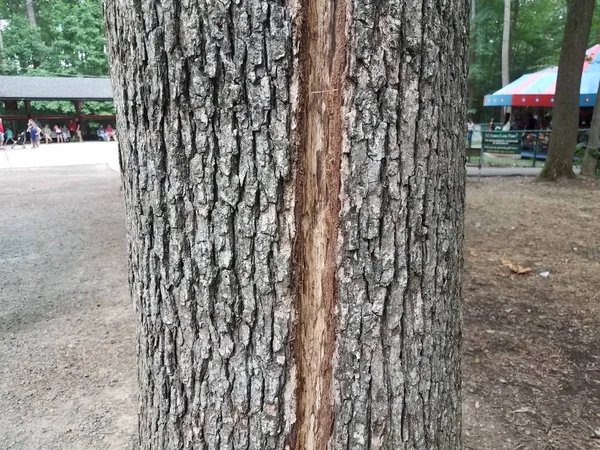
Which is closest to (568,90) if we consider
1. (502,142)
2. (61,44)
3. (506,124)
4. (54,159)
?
(502,142)

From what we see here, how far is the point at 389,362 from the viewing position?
46.1 inches

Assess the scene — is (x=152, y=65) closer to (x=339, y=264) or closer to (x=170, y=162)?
(x=170, y=162)

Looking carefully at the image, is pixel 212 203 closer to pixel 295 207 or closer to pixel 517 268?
pixel 295 207

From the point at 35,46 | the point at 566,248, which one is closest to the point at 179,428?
the point at 566,248

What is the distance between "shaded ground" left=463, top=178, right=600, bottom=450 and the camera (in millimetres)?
2775

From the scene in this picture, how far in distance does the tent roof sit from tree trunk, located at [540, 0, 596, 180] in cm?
2700

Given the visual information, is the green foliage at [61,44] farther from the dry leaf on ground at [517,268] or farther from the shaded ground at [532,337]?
the dry leaf on ground at [517,268]

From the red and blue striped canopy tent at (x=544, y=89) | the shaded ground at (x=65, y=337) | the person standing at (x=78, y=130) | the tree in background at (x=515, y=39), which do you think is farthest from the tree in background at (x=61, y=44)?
the shaded ground at (x=65, y=337)

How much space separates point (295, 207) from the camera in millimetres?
1126

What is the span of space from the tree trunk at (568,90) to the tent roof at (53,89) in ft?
88.6

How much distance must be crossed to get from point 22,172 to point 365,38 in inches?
690

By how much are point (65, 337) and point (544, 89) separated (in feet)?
58.4

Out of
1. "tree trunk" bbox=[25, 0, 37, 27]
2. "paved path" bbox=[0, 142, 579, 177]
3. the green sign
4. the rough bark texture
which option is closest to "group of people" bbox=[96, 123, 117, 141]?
"paved path" bbox=[0, 142, 579, 177]

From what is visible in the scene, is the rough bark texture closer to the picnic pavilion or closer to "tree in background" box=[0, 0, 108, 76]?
the picnic pavilion
